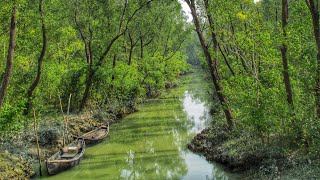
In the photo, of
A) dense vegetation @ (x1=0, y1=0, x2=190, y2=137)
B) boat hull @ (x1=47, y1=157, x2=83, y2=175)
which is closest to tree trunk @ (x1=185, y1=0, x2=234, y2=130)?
dense vegetation @ (x1=0, y1=0, x2=190, y2=137)

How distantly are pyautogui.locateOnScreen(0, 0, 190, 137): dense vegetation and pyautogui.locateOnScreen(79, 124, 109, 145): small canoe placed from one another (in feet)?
10.2

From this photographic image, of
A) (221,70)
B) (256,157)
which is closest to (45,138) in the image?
(221,70)

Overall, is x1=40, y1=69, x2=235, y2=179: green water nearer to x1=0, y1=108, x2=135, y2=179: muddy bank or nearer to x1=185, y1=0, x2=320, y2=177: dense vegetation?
x1=0, y1=108, x2=135, y2=179: muddy bank

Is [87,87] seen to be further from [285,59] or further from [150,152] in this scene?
[285,59]

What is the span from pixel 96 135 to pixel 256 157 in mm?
11742

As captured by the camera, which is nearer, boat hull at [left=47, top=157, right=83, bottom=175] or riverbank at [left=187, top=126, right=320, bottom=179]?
riverbank at [left=187, top=126, right=320, bottom=179]

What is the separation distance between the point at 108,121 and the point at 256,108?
15.6 metres

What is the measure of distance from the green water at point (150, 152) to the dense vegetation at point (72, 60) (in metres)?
3.33

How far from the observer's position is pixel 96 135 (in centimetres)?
2191

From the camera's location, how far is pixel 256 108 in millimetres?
13328

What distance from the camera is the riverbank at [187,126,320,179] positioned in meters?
11.2

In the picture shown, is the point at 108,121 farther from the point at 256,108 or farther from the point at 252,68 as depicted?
the point at 256,108

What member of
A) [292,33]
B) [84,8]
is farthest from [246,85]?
[84,8]

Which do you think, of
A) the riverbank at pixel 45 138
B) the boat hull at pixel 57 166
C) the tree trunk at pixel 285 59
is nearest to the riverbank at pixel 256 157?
the tree trunk at pixel 285 59
